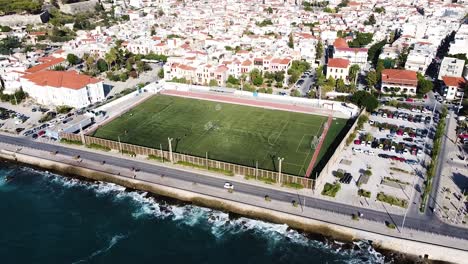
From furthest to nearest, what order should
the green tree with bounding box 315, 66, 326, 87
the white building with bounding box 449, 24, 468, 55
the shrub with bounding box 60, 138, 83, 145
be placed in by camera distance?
1. the white building with bounding box 449, 24, 468, 55
2. the green tree with bounding box 315, 66, 326, 87
3. the shrub with bounding box 60, 138, 83, 145

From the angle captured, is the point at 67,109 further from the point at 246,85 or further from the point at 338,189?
the point at 338,189

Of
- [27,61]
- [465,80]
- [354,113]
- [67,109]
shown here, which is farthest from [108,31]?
[465,80]

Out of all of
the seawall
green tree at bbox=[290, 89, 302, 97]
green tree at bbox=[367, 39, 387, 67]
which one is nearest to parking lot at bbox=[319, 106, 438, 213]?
the seawall

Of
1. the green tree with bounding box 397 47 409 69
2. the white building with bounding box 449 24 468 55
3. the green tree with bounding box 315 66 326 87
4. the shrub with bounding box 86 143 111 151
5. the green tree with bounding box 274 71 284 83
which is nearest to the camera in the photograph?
the shrub with bounding box 86 143 111 151

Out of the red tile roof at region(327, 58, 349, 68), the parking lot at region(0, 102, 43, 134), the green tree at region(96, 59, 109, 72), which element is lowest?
the parking lot at region(0, 102, 43, 134)

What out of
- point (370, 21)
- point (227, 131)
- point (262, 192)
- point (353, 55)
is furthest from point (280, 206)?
Answer: point (370, 21)

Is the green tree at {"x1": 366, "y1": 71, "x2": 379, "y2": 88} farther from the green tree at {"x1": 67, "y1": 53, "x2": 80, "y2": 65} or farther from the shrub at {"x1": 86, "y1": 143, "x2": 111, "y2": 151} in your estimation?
the green tree at {"x1": 67, "y1": 53, "x2": 80, "y2": 65}
